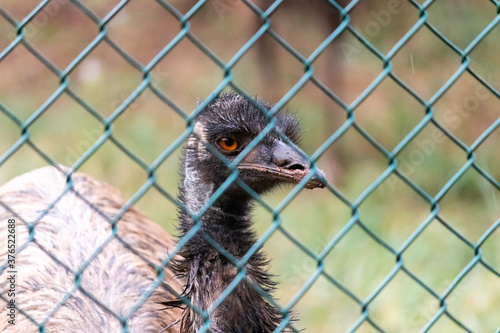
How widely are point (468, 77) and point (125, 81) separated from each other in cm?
322

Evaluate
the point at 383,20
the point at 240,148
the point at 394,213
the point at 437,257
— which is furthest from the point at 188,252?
the point at 383,20

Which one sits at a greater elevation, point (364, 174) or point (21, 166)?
point (364, 174)

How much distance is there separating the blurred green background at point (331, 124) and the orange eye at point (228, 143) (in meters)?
1.95

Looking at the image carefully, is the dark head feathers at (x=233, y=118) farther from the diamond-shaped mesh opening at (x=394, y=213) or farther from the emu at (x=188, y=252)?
the diamond-shaped mesh opening at (x=394, y=213)

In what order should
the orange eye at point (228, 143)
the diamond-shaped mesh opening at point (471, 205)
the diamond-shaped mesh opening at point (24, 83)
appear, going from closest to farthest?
the orange eye at point (228, 143)
the diamond-shaped mesh opening at point (471, 205)
the diamond-shaped mesh opening at point (24, 83)

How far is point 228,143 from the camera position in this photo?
9.52 feet

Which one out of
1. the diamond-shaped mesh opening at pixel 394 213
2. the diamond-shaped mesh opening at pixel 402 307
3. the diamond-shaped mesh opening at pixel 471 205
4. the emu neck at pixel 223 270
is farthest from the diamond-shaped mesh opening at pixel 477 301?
A: the emu neck at pixel 223 270

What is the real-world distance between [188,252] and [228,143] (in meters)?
0.42

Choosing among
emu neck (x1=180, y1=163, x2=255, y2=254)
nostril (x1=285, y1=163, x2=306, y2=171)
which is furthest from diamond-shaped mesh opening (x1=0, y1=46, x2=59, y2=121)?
nostril (x1=285, y1=163, x2=306, y2=171)

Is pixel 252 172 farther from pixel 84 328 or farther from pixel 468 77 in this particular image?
pixel 468 77

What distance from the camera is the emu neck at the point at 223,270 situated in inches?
106

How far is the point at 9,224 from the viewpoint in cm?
351

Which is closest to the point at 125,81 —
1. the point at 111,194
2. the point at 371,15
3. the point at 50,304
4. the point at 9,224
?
the point at 371,15

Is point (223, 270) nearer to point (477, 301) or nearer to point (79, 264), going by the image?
point (79, 264)
